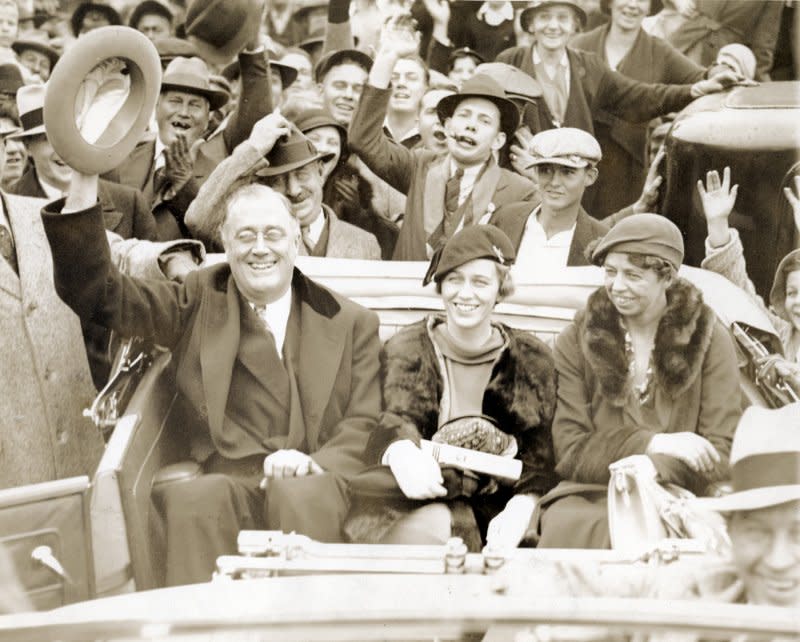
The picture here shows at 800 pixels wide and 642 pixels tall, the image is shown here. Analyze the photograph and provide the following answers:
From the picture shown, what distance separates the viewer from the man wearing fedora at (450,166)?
573cm

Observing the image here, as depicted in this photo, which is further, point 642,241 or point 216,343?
point 642,241

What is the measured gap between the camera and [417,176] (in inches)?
→ 230

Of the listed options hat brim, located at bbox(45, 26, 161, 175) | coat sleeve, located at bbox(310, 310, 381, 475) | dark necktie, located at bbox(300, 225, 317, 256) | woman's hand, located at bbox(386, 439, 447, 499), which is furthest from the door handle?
dark necktie, located at bbox(300, 225, 317, 256)

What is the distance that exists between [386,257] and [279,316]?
0.52 m

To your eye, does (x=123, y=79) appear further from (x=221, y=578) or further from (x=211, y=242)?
(x=221, y=578)

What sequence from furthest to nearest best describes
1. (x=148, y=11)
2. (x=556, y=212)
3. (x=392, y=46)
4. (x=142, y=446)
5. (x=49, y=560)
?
(x=392, y=46) → (x=148, y=11) → (x=556, y=212) → (x=142, y=446) → (x=49, y=560)

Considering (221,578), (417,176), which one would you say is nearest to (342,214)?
(417,176)

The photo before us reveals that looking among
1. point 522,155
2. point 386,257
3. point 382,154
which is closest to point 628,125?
point 522,155

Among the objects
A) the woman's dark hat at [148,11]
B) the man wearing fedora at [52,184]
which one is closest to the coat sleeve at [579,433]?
the man wearing fedora at [52,184]

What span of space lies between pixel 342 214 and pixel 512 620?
2.15 m

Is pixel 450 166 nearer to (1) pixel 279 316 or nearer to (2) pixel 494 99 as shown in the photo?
(2) pixel 494 99

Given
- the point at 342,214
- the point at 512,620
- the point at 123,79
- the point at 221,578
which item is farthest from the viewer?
the point at 342,214

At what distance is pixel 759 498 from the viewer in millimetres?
4496

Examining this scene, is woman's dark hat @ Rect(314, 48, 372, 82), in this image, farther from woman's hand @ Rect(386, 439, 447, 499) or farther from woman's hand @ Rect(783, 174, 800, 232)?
woman's hand @ Rect(783, 174, 800, 232)
